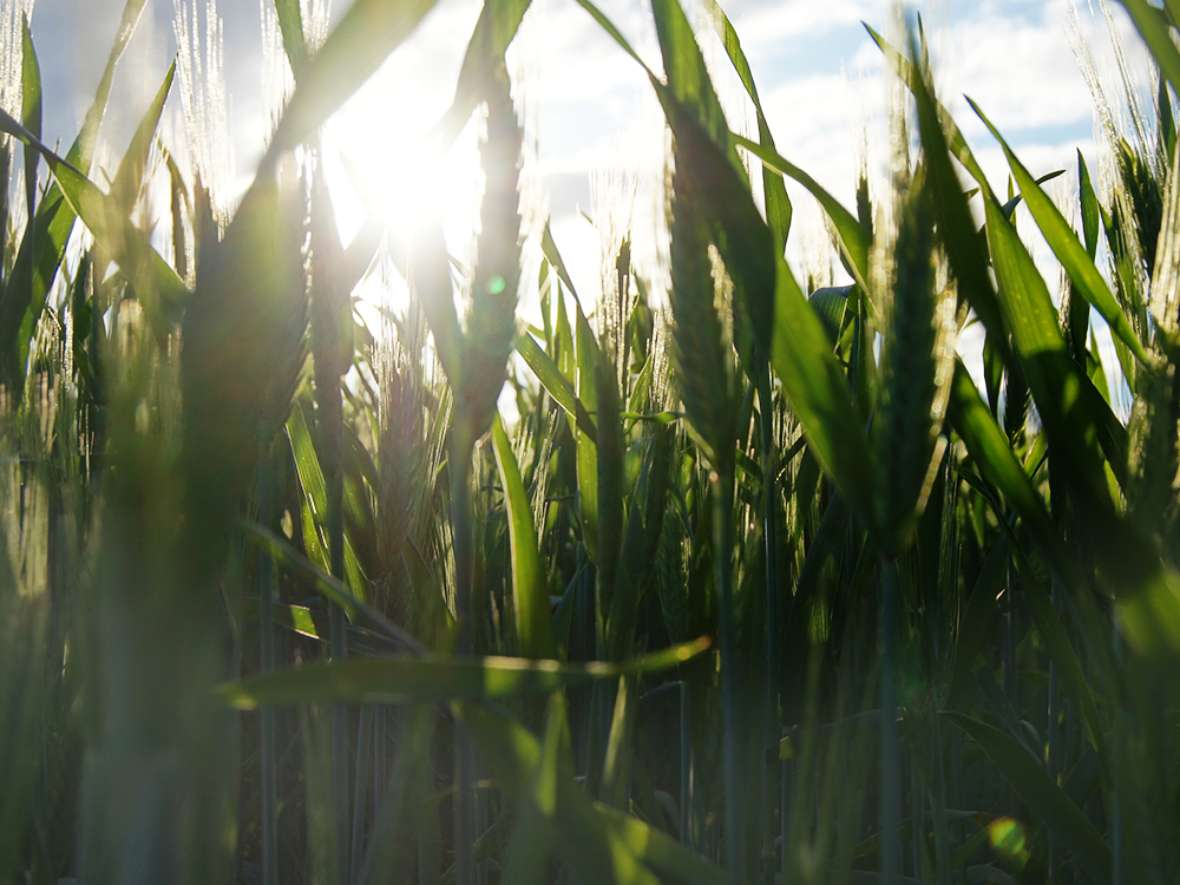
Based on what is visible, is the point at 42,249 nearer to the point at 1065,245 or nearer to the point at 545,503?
the point at 545,503

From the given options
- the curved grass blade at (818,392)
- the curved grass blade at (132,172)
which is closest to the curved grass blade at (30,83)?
the curved grass blade at (132,172)

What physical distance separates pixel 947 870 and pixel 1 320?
1.01 m

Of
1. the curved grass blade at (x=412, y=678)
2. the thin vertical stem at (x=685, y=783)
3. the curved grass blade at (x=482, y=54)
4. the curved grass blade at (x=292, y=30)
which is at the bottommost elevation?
the thin vertical stem at (x=685, y=783)

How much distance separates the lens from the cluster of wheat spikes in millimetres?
530

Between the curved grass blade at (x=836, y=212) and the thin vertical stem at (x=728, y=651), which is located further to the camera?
the curved grass blade at (x=836, y=212)

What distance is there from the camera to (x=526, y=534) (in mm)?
780

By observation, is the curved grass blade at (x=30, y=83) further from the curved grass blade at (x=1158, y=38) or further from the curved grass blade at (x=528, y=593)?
the curved grass blade at (x=1158, y=38)

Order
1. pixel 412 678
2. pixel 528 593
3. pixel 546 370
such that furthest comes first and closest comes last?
→ pixel 546 370, pixel 528 593, pixel 412 678

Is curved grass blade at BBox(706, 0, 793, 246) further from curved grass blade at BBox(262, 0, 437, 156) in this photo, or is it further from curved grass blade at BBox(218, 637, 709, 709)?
curved grass blade at BBox(218, 637, 709, 709)

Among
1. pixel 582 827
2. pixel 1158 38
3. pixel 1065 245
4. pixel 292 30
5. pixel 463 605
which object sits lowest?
pixel 582 827

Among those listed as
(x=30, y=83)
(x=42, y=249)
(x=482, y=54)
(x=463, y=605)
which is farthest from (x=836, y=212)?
(x=30, y=83)

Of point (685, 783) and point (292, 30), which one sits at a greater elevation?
point (292, 30)

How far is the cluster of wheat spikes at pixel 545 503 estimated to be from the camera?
530 millimetres

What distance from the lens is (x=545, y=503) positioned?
1193 mm
